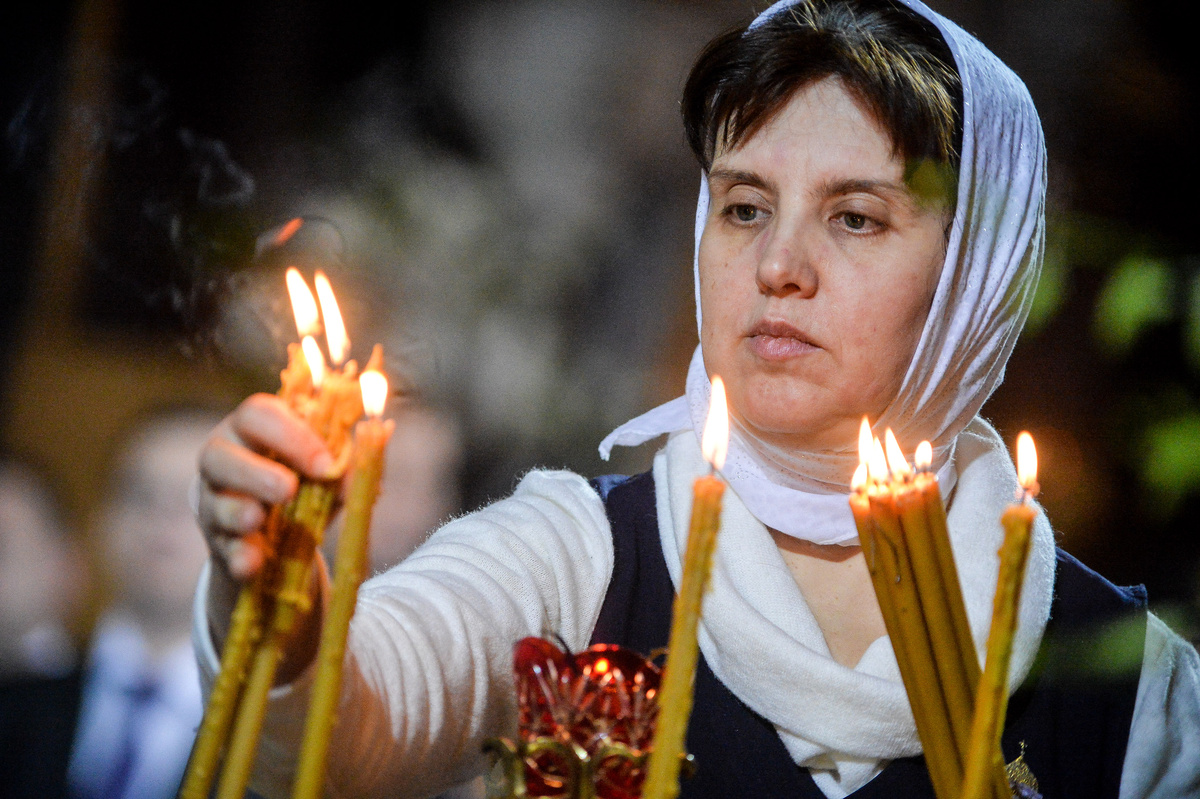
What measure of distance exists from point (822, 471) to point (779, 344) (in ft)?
0.68

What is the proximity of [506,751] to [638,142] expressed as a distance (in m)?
2.08

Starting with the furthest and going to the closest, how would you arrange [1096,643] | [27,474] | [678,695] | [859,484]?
[27,474]
[1096,643]
[859,484]
[678,695]

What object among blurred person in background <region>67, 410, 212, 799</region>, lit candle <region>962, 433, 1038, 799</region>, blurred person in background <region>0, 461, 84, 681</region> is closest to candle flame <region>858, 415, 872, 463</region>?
lit candle <region>962, 433, 1038, 799</region>

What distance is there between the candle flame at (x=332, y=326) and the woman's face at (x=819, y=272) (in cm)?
65

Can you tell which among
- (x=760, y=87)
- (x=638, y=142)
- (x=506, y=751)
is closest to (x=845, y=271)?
(x=760, y=87)

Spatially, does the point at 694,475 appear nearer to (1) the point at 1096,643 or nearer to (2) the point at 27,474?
(1) the point at 1096,643

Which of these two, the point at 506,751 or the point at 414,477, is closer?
the point at 506,751

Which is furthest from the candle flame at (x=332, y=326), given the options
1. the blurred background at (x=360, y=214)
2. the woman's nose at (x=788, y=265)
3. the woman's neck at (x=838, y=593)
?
the blurred background at (x=360, y=214)

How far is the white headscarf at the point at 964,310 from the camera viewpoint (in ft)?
3.76

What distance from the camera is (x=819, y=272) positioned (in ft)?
3.51

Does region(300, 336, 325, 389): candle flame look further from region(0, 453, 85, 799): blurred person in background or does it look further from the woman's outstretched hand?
region(0, 453, 85, 799): blurred person in background

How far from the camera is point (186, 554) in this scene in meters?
2.36

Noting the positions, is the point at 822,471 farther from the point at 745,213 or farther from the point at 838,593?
the point at 745,213

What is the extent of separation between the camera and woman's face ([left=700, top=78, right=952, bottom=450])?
1073 mm
